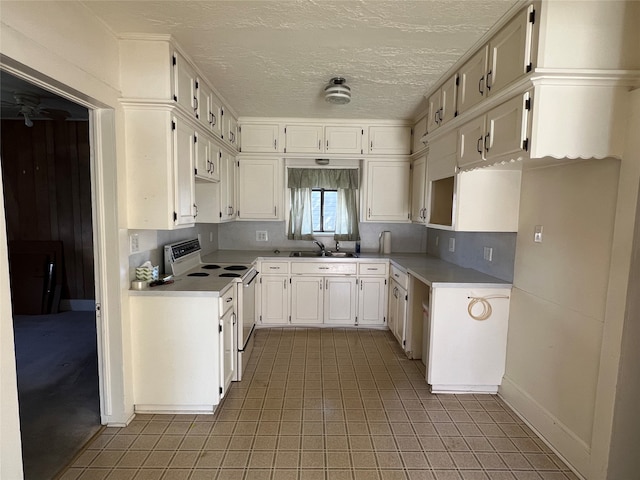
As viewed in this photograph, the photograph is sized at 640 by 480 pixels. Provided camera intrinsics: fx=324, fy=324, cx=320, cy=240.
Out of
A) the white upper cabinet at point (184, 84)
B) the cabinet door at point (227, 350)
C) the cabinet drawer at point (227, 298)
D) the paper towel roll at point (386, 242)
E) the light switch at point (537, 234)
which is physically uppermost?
the white upper cabinet at point (184, 84)

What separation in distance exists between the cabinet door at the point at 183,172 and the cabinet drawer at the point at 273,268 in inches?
55.4

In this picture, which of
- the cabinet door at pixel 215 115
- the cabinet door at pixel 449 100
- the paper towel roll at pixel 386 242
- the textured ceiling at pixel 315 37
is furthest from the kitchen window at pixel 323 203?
the cabinet door at pixel 449 100

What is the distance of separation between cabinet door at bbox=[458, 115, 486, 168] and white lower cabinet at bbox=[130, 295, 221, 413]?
6.54ft

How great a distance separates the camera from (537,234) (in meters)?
2.19

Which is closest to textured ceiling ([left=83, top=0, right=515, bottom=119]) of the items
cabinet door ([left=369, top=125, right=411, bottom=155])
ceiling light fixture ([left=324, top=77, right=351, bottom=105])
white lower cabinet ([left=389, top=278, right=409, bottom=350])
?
ceiling light fixture ([left=324, top=77, right=351, bottom=105])

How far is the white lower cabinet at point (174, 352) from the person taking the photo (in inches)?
86.6

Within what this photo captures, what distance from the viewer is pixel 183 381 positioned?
224 cm

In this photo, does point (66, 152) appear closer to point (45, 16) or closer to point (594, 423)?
point (45, 16)

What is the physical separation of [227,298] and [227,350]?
39 cm

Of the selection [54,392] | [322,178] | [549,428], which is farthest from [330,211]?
[54,392]

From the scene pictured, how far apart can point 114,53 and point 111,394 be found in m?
2.16

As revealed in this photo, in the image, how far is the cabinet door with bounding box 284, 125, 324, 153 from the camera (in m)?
3.79

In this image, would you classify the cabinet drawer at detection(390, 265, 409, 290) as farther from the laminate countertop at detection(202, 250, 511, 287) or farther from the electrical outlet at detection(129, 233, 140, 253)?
the electrical outlet at detection(129, 233, 140, 253)

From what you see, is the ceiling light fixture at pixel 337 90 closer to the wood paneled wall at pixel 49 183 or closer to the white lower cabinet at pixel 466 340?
the white lower cabinet at pixel 466 340
